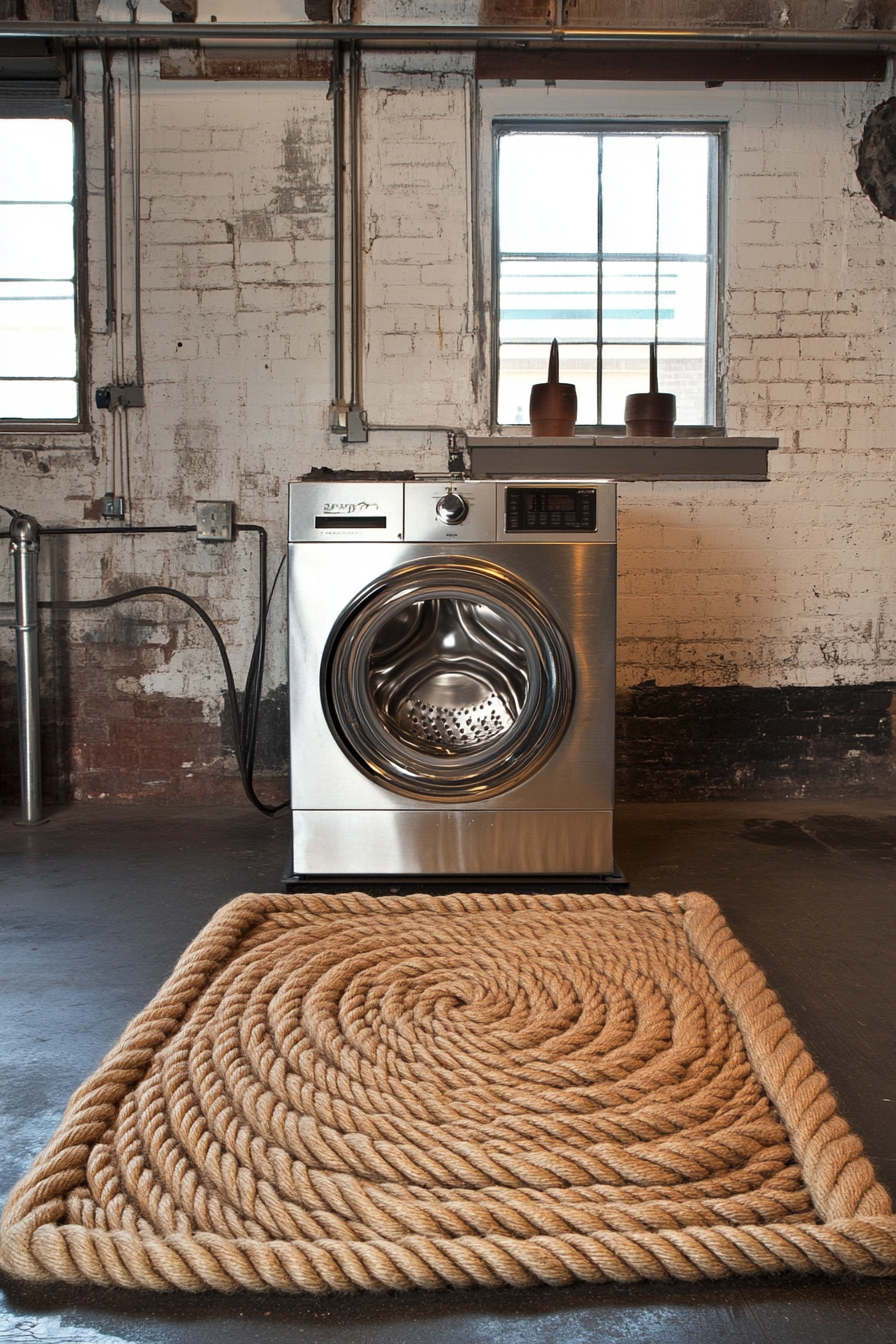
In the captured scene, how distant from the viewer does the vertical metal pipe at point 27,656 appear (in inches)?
132

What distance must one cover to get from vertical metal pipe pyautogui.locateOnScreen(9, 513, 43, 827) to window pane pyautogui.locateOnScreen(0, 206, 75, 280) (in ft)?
3.10

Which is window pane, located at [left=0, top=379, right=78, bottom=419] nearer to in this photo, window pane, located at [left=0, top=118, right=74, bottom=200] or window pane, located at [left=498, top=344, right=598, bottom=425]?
window pane, located at [left=0, top=118, right=74, bottom=200]

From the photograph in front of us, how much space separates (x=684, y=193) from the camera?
12.0 ft

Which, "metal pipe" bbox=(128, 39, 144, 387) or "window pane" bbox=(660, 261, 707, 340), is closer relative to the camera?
"metal pipe" bbox=(128, 39, 144, 387)

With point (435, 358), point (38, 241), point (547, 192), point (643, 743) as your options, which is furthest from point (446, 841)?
point (38, 241)

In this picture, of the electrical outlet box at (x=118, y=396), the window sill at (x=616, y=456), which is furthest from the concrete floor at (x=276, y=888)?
the electrical outlet box at (x=118, y=396)

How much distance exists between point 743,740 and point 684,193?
199 centimetres

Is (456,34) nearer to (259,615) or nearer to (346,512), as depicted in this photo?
(346,512)

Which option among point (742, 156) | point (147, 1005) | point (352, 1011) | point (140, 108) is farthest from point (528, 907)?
point (140, 108)

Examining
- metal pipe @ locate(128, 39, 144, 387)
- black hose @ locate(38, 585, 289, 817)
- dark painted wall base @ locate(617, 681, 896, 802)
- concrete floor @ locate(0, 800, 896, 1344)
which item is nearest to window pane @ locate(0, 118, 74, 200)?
metal pipe @ locate(128, 39, 144, 387)

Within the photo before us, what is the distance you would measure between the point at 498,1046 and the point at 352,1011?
0.87ft

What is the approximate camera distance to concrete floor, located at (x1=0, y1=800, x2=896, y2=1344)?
1.12 meters

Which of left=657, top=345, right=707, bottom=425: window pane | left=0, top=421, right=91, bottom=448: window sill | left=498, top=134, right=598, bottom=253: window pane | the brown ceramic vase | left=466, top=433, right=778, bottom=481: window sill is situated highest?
left=498, top=134, right=598, bottom=253: window pane

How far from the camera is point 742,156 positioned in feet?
11.7
